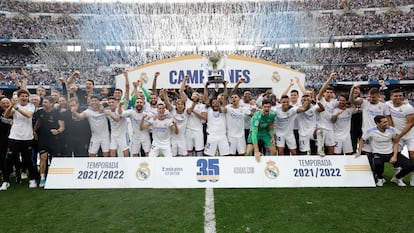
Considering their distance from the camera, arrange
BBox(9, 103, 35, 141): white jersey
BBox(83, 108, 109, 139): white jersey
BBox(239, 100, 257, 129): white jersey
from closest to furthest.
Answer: BBox(9, 103, 35, 141): white jersey, BBox(83, 108, 109, 139): white jersey, BBox(239, 100, 257, 129): white jersey

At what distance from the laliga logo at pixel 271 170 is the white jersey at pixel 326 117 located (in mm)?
1883

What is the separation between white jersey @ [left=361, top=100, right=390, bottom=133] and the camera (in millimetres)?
6797

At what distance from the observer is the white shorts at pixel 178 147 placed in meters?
7.18

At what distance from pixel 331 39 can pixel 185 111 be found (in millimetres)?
35592

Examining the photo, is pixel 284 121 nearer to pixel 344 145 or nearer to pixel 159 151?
pixel 344 145

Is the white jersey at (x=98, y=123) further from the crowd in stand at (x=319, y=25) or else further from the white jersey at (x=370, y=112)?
the crowd in stand at (x=319, y=25)

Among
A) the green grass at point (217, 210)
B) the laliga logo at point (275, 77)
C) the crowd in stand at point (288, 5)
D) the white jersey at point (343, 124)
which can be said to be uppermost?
the crowd in stand at point (288, 5)

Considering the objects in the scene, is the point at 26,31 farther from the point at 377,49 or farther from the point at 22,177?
the point at 377,49

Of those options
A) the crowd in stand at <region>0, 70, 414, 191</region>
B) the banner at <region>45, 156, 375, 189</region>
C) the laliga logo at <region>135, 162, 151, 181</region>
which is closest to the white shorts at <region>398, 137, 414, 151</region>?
the crowd in stand at <region>0, 70, 414, 191</region>

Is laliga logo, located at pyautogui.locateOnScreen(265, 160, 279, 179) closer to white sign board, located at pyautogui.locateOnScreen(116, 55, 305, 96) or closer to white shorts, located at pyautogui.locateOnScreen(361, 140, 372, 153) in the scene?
white shorts, located at pyautogui.locateOnScreen(361, 140, 372, 153)

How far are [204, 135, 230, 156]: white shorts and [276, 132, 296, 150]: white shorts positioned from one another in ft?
3.64

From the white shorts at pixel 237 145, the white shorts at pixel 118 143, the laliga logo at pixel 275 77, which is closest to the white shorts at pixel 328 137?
the white shorts at pixel 237 145

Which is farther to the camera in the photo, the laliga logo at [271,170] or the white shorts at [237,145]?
the white shorts at [237,145]

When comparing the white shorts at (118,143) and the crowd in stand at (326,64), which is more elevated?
the crowd in stand at (326,64)
